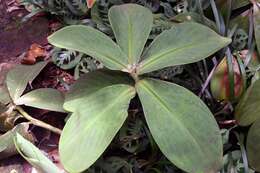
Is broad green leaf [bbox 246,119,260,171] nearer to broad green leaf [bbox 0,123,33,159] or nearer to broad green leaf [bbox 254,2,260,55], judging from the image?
broad green leaf [bbox 254,2,260,55]

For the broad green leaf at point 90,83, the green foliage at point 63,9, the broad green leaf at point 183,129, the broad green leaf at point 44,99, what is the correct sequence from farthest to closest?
the green foliage at point 63,9 < the broad green leaf at point 44,99 < the broad green leaf at point 90,83 < the broad green leaf at point 183,129

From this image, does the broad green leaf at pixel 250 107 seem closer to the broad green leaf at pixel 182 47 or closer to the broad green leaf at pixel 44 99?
the broad green leaf at pixel 182 47

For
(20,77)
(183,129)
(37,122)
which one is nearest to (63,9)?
(20,77)

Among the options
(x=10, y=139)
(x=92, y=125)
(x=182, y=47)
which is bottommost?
(x=10, y=139)

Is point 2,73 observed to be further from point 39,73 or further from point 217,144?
point 217,144

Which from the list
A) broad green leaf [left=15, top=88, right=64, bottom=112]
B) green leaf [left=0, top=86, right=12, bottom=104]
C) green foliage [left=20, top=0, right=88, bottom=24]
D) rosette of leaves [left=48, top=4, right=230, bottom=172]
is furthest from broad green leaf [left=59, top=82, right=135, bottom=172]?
green foliage [left=20, top=0, right=88, bottom=24]

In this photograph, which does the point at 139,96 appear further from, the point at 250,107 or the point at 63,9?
the point at 63,9

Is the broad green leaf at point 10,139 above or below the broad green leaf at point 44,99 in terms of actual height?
below

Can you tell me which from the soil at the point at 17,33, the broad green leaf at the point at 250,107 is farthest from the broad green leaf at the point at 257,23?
the soil at the point at 17,33
